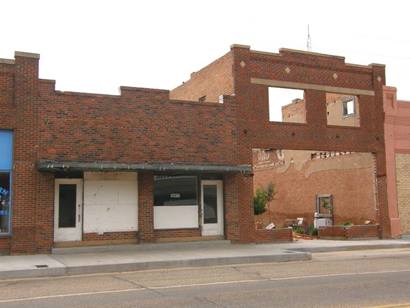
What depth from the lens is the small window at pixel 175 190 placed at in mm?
20888

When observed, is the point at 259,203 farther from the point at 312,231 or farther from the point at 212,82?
the point at 212,82

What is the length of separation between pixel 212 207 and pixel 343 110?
10697 mm

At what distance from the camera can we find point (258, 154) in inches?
1473

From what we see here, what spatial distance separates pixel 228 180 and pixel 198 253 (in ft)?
14.3

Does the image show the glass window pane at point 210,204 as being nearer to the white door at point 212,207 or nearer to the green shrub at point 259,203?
the white door at point 212,207

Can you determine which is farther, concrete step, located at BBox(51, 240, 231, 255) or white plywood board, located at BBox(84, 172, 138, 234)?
white plywood board, located at BBox(84, 172, 138, 234)

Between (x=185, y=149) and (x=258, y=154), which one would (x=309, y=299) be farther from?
(x=258, y=154)

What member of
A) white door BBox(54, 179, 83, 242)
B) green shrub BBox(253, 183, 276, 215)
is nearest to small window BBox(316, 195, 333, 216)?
green shrub BBox(253, 183, 276, 215)

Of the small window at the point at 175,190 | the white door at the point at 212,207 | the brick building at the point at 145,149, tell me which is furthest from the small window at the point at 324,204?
the small window at the point at 175,190

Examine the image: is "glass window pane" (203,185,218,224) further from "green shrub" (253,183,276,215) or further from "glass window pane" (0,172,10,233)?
"glass window pane" (0,172,10,233)

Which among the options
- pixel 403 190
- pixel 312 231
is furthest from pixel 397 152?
pixel 312 231

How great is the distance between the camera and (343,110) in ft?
95.0

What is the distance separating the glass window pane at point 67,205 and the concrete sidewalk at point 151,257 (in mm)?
1020

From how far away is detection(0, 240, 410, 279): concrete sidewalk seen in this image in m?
14.9
